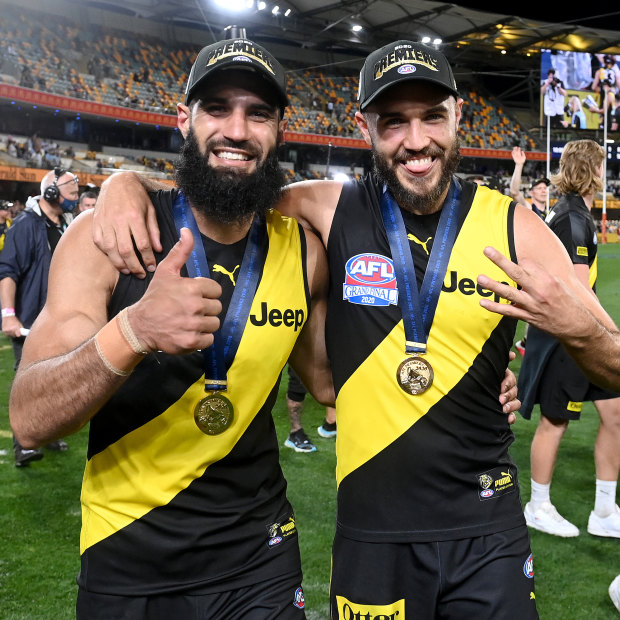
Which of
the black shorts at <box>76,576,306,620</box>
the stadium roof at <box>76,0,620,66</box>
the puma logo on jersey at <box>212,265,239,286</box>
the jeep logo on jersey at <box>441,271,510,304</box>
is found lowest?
the black shorts at <box>76,576,306,620</box>

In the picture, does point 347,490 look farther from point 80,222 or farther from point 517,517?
point 80,222

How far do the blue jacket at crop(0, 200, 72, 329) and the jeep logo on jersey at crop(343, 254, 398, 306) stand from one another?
392cm

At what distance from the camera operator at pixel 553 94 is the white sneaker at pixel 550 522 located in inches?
1123

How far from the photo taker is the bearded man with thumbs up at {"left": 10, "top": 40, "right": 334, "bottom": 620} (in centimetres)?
192

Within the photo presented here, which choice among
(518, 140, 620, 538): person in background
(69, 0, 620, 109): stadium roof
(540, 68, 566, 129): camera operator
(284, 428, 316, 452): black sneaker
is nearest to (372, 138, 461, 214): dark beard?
(518, 140, 620, 538): person in background

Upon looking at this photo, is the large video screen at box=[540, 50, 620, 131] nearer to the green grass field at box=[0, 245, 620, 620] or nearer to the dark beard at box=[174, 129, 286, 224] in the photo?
the green grass field at box=[0, 245, 620, 620]

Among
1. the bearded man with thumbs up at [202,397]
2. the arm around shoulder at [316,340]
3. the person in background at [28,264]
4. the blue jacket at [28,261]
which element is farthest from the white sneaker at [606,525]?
the blue jacket at [28,261]

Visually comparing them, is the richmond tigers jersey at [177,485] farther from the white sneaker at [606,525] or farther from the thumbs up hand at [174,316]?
the white sneaker at [606,525]

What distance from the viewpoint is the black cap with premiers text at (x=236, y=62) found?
2.10 meters

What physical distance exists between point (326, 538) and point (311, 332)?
7.34ft

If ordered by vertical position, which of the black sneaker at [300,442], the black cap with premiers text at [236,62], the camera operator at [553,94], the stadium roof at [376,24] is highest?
the stadium roof at [376,24]

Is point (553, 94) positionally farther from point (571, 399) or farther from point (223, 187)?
point (223, 187)

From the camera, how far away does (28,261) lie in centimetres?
554

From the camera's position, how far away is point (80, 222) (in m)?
2.07
